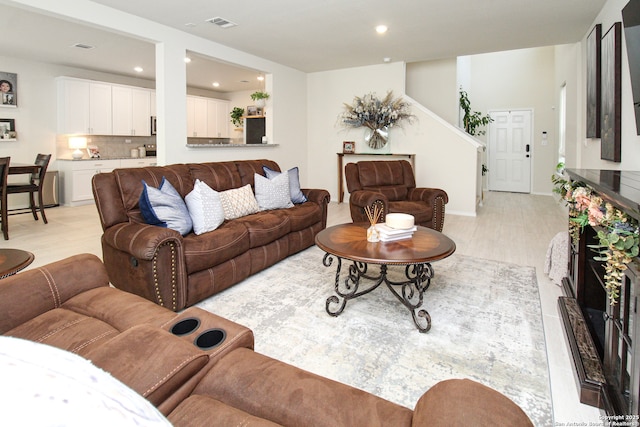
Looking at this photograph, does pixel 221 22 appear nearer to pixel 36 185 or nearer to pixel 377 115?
pixel 377 115

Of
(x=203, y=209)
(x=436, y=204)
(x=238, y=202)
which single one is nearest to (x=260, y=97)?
(x=238, y=202)

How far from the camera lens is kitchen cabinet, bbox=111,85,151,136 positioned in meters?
7.61

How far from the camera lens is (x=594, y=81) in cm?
391

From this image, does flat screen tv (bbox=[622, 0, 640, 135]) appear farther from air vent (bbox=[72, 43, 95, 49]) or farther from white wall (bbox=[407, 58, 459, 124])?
air vent (bbox=[72, 43, 95, 49])

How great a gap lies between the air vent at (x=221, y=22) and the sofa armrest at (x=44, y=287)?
10.8ft

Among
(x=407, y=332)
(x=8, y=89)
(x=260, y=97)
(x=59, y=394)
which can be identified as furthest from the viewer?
(x=8, y=89)

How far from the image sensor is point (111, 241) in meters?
2.58

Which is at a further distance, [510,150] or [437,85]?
[510,150]

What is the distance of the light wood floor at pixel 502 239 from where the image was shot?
181 centimetres

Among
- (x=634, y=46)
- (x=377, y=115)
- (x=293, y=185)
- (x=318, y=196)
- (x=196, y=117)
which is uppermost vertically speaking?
(x=196, y=117)

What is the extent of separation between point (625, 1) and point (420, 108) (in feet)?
11.3

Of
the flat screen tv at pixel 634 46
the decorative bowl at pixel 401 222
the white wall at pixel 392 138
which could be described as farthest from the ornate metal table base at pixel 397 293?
the white wall at pixel 392 138

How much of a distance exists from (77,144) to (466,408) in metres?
8.25

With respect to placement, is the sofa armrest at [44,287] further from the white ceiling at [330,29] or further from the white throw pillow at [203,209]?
the white ceiling at [330,29]
